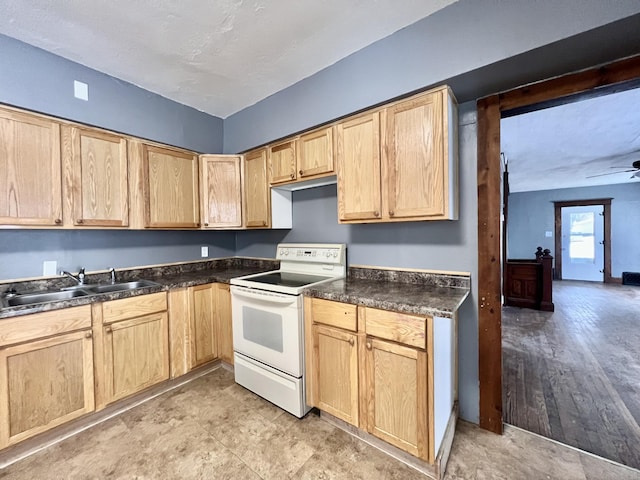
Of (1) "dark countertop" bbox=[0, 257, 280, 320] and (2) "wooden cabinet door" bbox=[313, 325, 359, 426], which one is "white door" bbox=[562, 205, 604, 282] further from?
(2) "wooden cabinet door" bbox=[313, 325, 359, 426]

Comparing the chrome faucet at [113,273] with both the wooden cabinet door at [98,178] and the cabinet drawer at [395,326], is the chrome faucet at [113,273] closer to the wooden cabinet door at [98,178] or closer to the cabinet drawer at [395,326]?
the wooden cabinet door at [98,178]

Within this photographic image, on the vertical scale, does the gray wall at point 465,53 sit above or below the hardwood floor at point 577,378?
above

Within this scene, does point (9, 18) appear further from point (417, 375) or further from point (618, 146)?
point (618, 146)

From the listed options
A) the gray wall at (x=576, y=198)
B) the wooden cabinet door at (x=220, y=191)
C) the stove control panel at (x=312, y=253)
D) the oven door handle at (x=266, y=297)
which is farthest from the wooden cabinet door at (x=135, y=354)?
the gray wall at (x=576, y=198)

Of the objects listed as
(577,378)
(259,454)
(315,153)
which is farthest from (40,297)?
(577,378)

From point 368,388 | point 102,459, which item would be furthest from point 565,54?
point 102,459

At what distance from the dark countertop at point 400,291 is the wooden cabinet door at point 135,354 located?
4.38ft

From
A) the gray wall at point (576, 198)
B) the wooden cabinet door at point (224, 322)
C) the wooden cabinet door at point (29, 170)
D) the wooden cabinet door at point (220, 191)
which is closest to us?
the wooden cabinet door at point (29, 170)

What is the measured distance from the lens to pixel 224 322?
103 inches

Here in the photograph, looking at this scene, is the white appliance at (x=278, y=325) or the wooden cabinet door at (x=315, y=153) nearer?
the white appliance at (x=278, y=325)

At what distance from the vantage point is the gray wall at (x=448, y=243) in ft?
6.00

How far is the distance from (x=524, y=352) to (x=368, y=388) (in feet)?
7.76

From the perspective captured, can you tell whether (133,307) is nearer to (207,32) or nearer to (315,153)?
(315,153)

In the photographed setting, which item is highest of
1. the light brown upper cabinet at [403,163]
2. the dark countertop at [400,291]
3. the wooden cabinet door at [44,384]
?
the light brown upper cabinet at [403,163]
